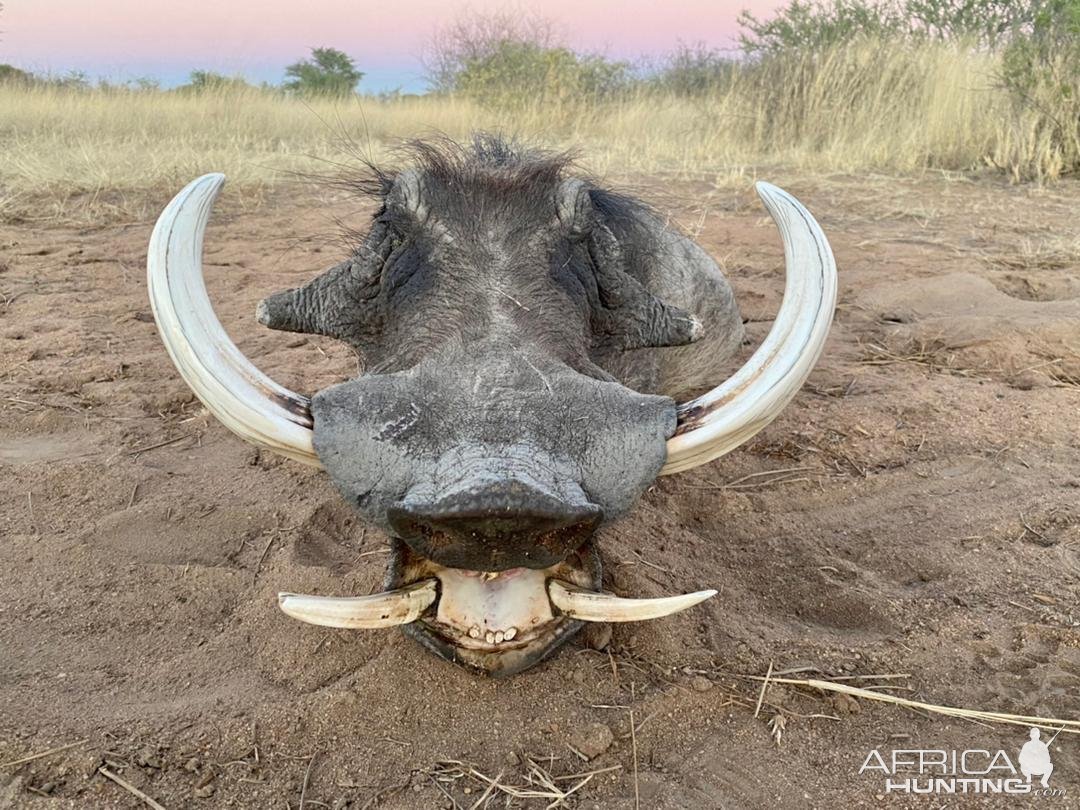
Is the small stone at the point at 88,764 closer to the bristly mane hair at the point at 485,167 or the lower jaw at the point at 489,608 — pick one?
the lower jaw at the point at 489,608

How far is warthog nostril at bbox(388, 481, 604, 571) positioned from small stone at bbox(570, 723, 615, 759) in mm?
501

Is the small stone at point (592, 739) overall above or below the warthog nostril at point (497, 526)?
below

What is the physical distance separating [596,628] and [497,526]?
0.84m

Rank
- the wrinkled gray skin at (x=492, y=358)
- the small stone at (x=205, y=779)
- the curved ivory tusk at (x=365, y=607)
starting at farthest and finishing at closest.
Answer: the small stone at (x=205, y=779)
the curved ivory tusk at (x=365, y=607)
the wrinkled gray skin at (x=492, y=358)

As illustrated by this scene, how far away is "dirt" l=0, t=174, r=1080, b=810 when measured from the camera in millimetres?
1754

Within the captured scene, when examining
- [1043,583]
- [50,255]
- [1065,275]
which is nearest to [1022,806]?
[1043,583]

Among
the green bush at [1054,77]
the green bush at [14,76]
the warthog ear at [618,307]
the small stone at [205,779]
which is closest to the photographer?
the small stone at [205,779]

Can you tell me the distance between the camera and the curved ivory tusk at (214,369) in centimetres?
164

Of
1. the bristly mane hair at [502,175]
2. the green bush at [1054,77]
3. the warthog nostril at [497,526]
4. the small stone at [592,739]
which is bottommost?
the small stone at [592,739]

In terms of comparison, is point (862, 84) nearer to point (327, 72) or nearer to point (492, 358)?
point (492, 358)

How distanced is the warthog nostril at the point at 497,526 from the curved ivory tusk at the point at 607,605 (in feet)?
0.65

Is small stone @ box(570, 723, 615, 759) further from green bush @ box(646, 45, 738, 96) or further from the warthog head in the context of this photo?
green bush @ box(646, 45, 738, 96)

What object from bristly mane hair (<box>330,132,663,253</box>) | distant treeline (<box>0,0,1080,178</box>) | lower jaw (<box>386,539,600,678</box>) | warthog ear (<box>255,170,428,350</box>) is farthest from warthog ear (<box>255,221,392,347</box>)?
distant treeline (<box>0,0,1080,178</box>)

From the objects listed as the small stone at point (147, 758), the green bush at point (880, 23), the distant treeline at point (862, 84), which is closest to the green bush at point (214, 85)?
the distant treeline at point (862, 84)
